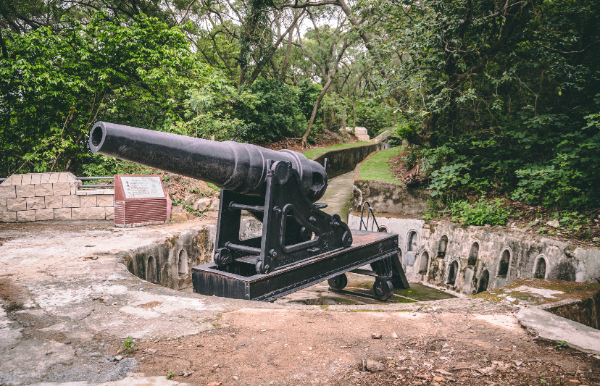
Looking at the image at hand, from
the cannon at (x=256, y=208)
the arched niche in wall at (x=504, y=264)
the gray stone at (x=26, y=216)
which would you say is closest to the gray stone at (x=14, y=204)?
the gray stone at (x=26, y=216)

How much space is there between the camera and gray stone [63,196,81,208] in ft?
25.2

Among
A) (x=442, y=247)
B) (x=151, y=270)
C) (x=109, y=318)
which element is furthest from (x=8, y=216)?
(x=442, y=247)

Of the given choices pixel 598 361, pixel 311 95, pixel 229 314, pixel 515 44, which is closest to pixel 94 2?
pixel 311 95

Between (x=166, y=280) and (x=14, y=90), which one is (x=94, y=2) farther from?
(x=166, y=280)

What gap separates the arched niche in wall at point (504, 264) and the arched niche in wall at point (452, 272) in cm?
85

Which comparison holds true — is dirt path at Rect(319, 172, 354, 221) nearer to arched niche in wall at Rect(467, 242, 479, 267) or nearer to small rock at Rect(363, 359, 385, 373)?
arched niche in wall at Rect(467, 242, 479, 267)

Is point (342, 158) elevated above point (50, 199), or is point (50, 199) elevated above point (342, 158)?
point (342, 158)

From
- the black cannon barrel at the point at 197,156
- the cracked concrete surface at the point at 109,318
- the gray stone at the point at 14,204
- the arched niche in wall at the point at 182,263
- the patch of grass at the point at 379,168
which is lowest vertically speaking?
the arched niche in wall at the point at 182,263

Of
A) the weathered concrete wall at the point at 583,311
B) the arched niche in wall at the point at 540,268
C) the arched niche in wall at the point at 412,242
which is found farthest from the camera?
the arched niche in wall at the point at 412,242

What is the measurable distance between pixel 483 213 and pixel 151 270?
6126 millimetres

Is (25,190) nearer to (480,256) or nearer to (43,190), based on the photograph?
(43,190)

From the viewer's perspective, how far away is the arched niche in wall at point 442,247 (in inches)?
291

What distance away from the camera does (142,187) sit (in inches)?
298

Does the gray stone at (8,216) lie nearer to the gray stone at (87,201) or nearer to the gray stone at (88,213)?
the gray stone at (88,213)
